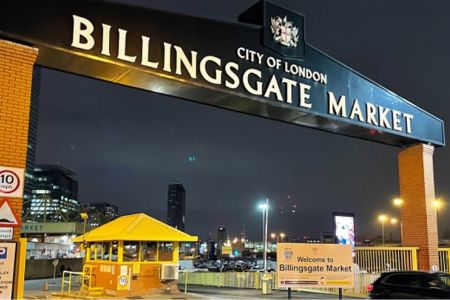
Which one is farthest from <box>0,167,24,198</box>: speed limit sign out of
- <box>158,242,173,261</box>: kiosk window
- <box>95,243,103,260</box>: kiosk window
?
<box>95,243,103,260</box>: kiosk window

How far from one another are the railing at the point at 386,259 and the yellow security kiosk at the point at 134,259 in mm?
7593

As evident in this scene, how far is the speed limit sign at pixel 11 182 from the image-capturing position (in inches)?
380

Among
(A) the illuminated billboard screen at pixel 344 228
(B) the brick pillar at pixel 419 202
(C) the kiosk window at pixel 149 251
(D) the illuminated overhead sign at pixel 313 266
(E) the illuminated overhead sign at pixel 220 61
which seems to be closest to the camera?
(E) the illuminated overhead sign at pixel 220 61

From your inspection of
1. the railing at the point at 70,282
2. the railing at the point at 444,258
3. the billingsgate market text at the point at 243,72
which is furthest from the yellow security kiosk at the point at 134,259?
the railing at the point at 444,258

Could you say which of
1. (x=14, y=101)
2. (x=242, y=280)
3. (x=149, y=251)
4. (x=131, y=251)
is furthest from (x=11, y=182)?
(x=242, y=280)

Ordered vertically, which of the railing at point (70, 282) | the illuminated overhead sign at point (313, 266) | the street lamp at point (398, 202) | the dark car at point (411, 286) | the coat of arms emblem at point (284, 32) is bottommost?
the railing at point (70, 282)

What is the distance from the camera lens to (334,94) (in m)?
16.6

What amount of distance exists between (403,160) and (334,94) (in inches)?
226

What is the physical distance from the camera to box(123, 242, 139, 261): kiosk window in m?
22.0

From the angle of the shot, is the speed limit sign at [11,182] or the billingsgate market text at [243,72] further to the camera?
the billingsgate market text at [243,72]

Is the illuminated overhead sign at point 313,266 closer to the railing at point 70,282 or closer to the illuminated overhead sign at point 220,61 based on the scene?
the illuminated overhead sign at point 220,61

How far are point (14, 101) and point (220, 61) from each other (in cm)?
559

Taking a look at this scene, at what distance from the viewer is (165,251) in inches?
903

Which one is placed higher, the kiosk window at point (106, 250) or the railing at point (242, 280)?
the kiosk window at point (106, 250)
